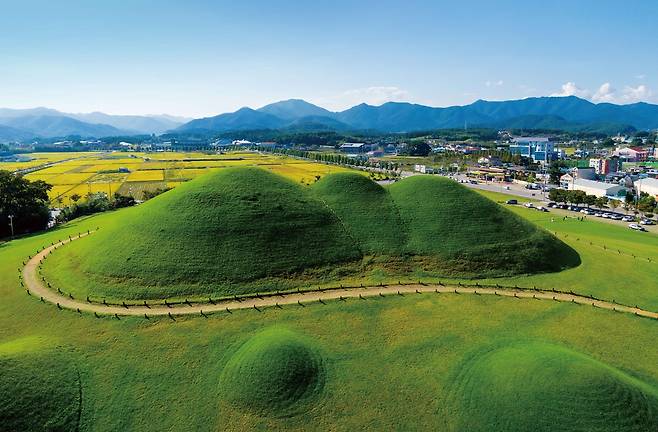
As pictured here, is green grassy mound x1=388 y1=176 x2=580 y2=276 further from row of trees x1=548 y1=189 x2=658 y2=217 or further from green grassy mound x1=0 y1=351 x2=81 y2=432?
row of trees x1=548 y1=189 x2=658 y2=217

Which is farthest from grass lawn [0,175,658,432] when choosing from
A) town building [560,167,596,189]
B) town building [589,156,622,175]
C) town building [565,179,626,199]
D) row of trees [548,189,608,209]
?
town building [589,156,622,175]

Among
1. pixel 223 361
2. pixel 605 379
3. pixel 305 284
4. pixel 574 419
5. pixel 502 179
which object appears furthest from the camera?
pixel 502 179

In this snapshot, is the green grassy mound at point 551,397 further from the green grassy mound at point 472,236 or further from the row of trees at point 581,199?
the row of trees at point 581,199

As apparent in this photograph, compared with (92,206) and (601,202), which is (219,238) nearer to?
(92,206)

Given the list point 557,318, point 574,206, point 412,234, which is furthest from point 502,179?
point 557,318

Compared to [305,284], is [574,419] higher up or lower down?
lower down

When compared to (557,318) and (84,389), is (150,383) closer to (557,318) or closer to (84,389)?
(84,389)
